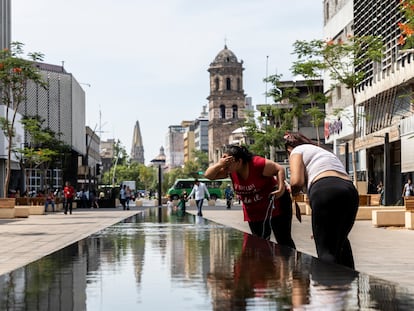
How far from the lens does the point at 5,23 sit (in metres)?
62.8

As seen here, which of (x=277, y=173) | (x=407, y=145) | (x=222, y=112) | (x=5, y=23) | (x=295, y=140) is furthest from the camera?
(x=222, y=112)

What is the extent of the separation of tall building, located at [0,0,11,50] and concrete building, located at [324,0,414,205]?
2284cm

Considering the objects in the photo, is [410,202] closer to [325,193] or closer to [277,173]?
[277,173]

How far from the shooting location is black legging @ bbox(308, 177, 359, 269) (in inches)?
262

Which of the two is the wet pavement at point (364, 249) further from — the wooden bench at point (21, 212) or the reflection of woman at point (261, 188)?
the wooden bench at point (21, 212)

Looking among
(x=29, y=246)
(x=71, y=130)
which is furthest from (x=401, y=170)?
(x=71, y=130)

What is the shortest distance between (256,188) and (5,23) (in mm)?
56992

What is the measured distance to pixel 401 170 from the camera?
142 ft

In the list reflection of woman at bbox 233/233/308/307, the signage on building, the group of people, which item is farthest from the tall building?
reflection of woman at bbox 233/233/308/307

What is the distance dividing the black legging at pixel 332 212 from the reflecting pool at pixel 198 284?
0.22 meters

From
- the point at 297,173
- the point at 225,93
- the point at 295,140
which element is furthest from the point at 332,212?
the point at 225,93

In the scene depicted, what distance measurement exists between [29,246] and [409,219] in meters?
9.86

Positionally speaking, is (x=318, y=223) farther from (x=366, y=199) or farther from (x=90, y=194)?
(x=90, y=194)

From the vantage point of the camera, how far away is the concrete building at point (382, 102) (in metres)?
41.5
